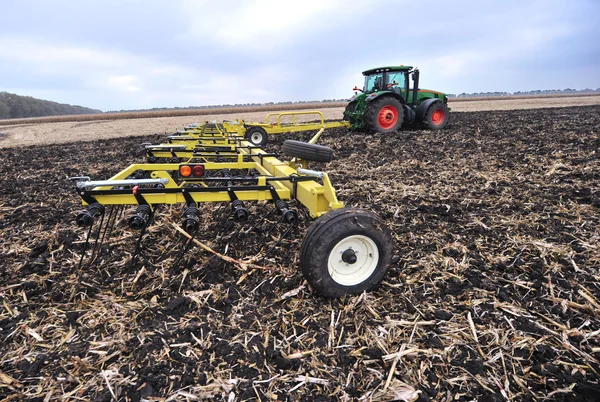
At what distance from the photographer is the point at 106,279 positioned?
2914 millimetres

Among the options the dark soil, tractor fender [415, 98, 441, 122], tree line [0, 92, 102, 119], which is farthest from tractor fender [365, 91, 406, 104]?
tree line [0, 92, 102, 119]

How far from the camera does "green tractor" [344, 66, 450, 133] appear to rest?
37.0 feet

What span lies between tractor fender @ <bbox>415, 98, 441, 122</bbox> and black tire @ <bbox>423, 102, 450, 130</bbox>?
0.12 metres

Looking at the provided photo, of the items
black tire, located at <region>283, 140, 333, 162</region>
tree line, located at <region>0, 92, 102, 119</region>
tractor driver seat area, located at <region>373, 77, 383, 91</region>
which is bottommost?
black tire, located at <region>283, 140, 333, 162</region>

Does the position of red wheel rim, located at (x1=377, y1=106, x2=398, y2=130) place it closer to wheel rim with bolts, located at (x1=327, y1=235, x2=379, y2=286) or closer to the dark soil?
the dark soil

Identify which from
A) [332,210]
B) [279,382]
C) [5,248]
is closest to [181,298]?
[279,382]

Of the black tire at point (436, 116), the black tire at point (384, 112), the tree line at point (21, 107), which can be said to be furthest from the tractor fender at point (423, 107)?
the tree line at point (21, 107)

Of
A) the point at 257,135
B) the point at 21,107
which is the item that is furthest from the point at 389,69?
the point at 21,107

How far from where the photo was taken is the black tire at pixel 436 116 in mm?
11983

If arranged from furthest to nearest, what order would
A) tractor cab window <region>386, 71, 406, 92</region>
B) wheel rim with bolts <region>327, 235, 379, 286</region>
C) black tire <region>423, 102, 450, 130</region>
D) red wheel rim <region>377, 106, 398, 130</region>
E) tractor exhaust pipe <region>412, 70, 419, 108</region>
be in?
black tire <region>423, 102, 450, 130</region> < tractor cab window <region>386, 71, 406, 92</region> < red wheel rim <region>377, 106, 398, 130</region> < tractor exhaust pipe <region>412, 70, 419, 108</region> < wheel rim with bolts <region>327, 235, 379, 286</region>

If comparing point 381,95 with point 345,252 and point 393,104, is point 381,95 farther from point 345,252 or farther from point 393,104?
point 345,252

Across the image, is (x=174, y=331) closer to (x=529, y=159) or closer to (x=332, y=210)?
(x=332, y=210)

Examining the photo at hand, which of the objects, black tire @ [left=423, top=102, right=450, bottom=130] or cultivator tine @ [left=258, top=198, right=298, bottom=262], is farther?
black tire @ [left=423, top=102, right=450, bottom=130]

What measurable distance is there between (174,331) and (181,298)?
392 millimetres
